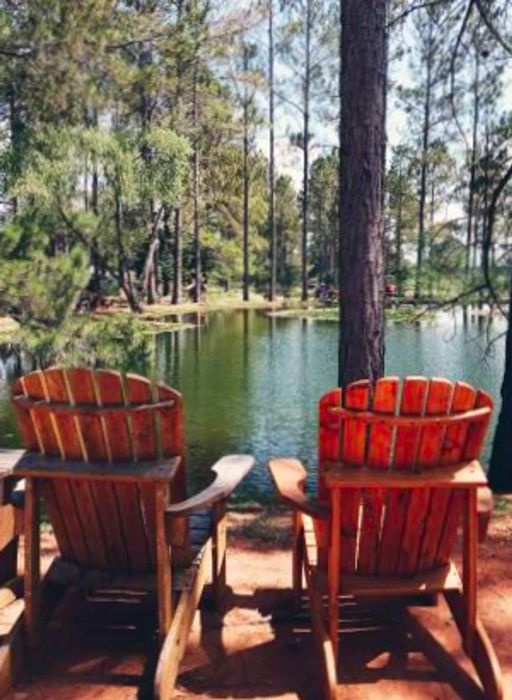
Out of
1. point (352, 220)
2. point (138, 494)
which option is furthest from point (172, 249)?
point (138, 494)

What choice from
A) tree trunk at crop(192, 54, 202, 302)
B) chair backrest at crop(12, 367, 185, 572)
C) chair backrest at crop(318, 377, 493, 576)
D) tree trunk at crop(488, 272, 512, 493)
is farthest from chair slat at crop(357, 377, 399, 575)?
tree trunk at crop(192, 54, 202, 302)

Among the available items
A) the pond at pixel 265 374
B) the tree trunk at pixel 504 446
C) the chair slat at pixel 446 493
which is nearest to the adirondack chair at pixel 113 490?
the chair slat at pixel 446 493

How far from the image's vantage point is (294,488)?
214 centimetres

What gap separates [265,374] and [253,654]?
842 centimetres

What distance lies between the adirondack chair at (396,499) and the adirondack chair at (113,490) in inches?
14.6

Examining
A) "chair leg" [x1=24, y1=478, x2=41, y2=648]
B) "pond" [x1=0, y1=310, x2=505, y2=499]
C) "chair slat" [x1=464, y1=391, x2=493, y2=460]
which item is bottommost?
"pond" [x1=0, y1=310, x2=505, y2=499]

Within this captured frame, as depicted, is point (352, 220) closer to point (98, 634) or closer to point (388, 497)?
point (388, 497)

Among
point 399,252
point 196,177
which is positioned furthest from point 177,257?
point 399,252

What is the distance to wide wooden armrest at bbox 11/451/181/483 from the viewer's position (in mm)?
1892

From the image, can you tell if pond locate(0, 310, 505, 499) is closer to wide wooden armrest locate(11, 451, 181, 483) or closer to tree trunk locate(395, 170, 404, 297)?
tree trunk locate(395, 170, 404, 297)

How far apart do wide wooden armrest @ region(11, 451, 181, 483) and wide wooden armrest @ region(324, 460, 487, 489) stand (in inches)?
17.6

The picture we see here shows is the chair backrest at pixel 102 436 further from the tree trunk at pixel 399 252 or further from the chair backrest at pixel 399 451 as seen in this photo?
the tree trunk at pixel 399 252

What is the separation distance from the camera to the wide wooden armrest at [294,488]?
2.01 meters

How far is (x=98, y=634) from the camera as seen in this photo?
2283 millimetres
